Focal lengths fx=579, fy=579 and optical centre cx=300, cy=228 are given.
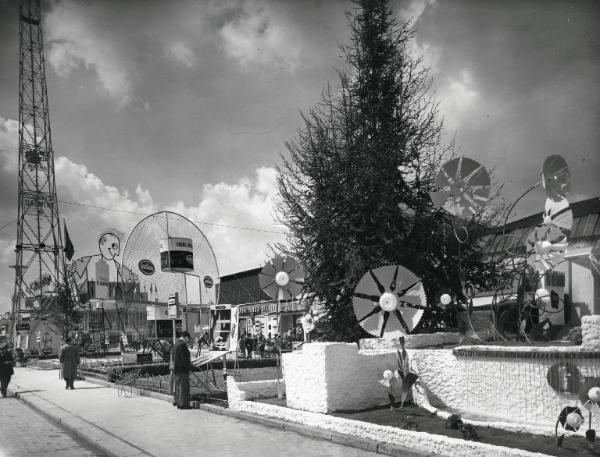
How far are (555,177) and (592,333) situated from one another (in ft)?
10.3

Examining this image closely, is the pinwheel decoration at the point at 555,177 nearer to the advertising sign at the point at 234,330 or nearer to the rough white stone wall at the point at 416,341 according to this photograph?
the rough white stone wall at the point at 416,341

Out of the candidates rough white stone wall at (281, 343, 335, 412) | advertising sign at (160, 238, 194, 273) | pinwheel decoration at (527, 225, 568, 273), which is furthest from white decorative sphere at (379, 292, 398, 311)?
advertising sign at (160, 238, 194, 273)

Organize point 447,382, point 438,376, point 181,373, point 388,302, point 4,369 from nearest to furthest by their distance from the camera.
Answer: point 447,382 → point 438,376 → point 388,302 → point 181,373 → point 4,369

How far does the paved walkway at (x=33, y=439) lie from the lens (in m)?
9.27

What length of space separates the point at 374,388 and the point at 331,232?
632 centimetres

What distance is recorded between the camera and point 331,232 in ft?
53.7

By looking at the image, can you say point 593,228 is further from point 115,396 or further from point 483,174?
point 115,396

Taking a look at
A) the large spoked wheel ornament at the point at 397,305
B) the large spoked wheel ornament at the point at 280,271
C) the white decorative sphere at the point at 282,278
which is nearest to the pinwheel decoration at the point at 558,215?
the large spoked wheel ornament at the point at 397,305

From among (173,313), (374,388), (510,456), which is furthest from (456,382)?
(173,313)

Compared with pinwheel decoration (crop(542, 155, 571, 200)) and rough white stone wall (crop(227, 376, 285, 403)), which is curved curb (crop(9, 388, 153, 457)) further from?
pinwheel decoration (crop(542, 155, 571, 200))

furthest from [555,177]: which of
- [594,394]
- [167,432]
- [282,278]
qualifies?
[167,432]

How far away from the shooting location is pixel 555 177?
9.82 meters

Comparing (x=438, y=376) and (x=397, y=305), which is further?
(x=397, y=305)

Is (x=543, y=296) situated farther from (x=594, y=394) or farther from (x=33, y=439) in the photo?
(x=33, y=439)
